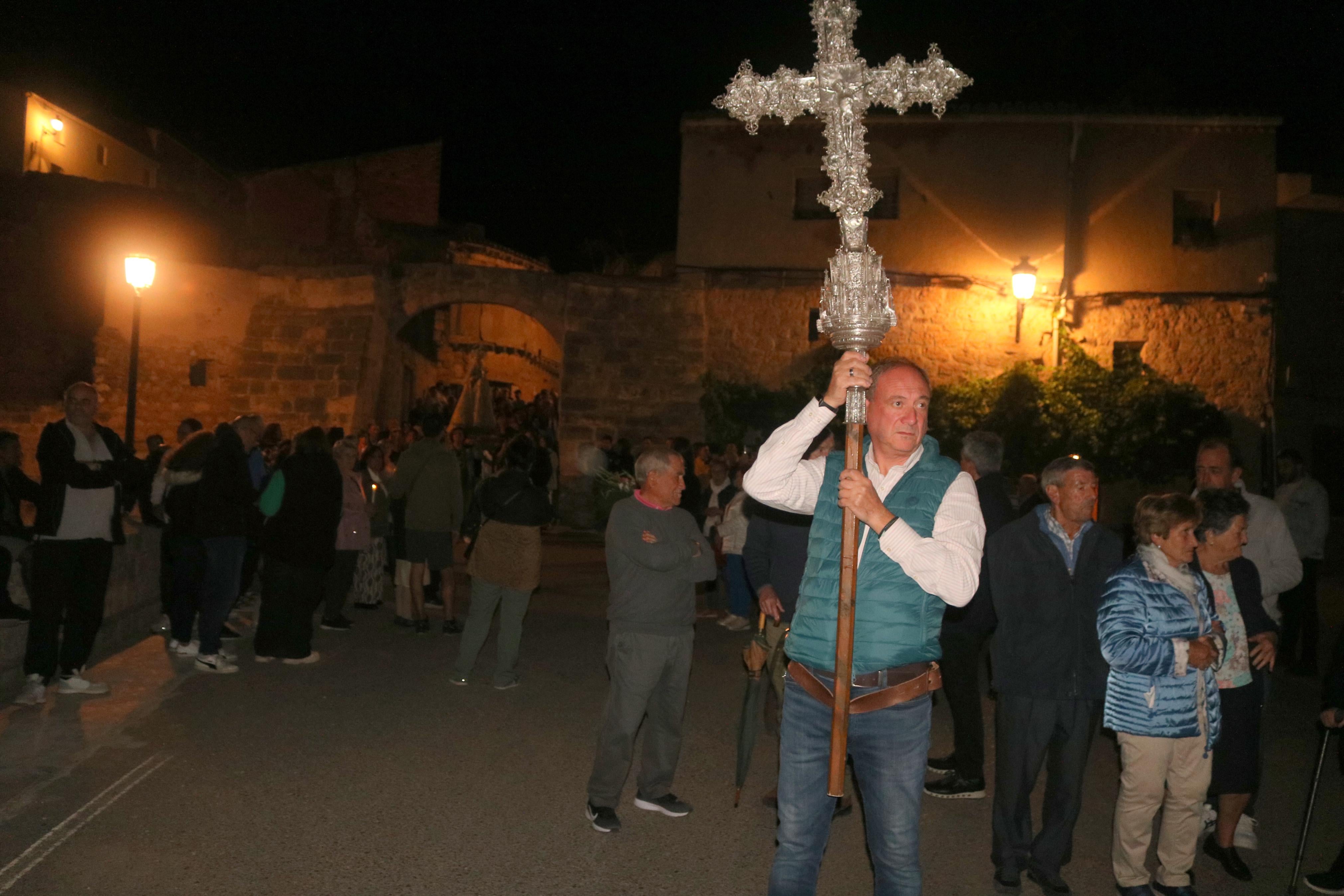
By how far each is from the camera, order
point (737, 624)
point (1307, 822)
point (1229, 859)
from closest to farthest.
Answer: point (1307, 822) < point (1229, 859) < point (737, 624)

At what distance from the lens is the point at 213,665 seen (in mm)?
8273

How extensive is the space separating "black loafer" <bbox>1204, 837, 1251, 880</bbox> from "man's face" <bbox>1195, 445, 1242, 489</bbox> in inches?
74.7

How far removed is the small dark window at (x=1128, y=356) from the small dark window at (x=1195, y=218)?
7.03ft

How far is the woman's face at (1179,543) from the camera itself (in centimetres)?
454

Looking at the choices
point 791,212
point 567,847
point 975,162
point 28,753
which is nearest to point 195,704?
point 28,753

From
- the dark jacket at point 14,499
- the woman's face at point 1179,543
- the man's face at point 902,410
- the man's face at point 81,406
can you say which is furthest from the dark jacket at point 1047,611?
the dark jacket at point 14,499

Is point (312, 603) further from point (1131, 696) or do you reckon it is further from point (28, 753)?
point (1131, 696)

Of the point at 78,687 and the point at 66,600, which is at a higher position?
the point at 66,600

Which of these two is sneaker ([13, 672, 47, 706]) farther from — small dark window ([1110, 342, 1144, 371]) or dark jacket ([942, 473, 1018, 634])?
small dark window ([1110, 342, 1144, 371])

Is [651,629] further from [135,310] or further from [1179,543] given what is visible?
[135,310]

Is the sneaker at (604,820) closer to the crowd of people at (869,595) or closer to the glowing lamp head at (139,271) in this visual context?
the crowd of people at (869,595)

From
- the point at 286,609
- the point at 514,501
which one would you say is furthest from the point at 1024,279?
the point at 286,609

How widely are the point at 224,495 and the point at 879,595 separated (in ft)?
20.9

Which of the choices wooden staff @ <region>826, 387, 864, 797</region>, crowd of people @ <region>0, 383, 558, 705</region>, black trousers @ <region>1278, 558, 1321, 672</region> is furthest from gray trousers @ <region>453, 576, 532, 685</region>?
black trousers @ <region>1278, 558, 1321, 672</region>
